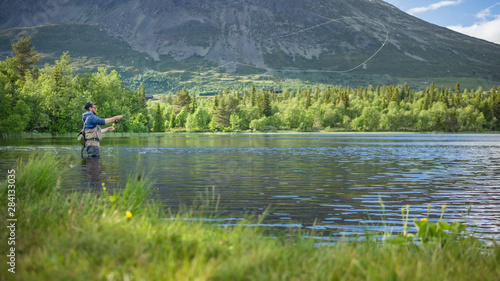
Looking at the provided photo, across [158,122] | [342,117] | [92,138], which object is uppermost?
[342,117]

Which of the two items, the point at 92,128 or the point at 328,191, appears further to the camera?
the point at 92,128

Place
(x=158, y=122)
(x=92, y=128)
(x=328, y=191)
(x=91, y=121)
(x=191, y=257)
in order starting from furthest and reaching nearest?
(x=158, y=122) → (x=92, y=128) → (x=91, y=121) → (x=328, y=191) → (x=191, y=257)

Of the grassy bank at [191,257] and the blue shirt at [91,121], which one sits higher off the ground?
the blue shirt at [91,121]

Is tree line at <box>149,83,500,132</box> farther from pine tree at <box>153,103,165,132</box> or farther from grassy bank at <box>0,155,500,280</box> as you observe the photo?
grassy bank at <box>0,155,500,280</box>

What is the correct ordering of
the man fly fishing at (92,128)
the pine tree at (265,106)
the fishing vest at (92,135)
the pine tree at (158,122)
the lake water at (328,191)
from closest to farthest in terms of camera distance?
the lake water at (328,191) → the man fly fishing at (92,128) → the fishing vest at (92,135) → the pine tree at (158,122) → the pine tree at (265,106)

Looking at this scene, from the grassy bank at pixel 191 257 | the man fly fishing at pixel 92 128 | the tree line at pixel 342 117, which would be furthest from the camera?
the tree line at pixel 342 117

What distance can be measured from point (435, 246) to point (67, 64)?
86690 millimetres

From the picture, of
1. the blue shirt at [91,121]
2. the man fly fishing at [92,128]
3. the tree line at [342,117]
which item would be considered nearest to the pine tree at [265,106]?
the tree line at [342,117]

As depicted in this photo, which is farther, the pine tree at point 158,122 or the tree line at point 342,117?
the tree line at point 342,117

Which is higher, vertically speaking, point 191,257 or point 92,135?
point 92,135

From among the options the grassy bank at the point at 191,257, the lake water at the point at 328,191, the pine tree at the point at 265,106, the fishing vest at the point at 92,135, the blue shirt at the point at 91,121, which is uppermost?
the pine tree at the point at 265,106

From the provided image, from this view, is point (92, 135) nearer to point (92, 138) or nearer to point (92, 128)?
point (92, 138)

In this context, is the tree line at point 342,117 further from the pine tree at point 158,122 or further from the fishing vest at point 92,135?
the fishing vest at point 92,135

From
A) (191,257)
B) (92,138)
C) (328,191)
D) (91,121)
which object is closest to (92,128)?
(91,121)
